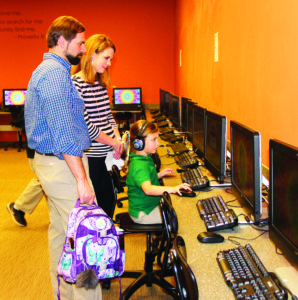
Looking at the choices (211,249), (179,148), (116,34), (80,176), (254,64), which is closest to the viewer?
(211,249)

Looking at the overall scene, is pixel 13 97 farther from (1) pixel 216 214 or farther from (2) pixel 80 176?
(1) pixel 216 214

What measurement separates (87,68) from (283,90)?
1.36 meters

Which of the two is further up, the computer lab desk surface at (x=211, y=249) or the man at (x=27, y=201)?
the computer lab desk surface at (x=211, y=249)

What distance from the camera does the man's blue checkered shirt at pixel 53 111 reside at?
5.94ft

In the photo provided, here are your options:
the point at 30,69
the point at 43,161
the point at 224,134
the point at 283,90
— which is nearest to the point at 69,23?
the point at 43,161

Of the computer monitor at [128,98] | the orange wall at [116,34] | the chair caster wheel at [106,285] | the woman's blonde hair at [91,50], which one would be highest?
the orange wall at [116,34]

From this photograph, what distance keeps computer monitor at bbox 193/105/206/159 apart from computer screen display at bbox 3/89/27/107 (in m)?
5.65

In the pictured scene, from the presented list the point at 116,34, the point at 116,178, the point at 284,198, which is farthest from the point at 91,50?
the point at 116,34

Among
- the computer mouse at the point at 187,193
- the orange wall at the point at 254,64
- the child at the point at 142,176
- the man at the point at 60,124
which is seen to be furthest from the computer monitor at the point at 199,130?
the man at the point at 60,124

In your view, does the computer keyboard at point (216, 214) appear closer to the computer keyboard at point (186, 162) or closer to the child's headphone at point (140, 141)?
the child's headphone at point (140, 141)

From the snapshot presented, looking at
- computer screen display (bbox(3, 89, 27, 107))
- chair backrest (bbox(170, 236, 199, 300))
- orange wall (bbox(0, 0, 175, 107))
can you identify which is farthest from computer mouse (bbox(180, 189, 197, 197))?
computer screen display (bbox(3, 89, 27, 107))

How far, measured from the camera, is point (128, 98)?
25.7 feet

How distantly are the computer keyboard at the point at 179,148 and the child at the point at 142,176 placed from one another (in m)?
1.02

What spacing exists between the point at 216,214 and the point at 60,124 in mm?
892
